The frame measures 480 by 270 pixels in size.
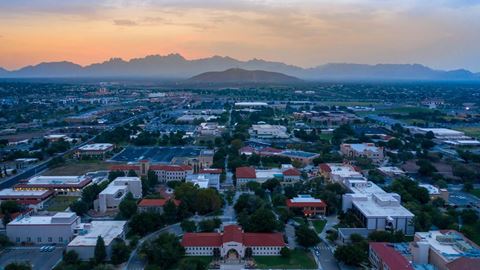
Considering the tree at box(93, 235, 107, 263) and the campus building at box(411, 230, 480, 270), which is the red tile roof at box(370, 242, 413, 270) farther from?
the tree at box(93, 235, 107, 263)

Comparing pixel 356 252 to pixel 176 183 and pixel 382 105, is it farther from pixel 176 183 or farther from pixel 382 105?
pixel 382 105

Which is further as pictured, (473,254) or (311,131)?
(311,131)

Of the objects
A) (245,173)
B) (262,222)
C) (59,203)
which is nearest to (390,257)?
(262,222)

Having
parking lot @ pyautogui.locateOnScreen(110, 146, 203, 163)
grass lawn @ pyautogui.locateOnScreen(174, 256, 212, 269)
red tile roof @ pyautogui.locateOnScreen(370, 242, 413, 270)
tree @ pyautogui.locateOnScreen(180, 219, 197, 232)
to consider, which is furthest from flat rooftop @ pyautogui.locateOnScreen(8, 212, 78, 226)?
parking lot @ pyautogui.locateOnScreen(110, 146, 203, 163)

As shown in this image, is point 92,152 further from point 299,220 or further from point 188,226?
point 299,220

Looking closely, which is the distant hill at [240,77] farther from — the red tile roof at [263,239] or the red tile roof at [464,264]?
the red tile roof at [464,264]

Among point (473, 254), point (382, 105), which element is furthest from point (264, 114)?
point (473, 254)
